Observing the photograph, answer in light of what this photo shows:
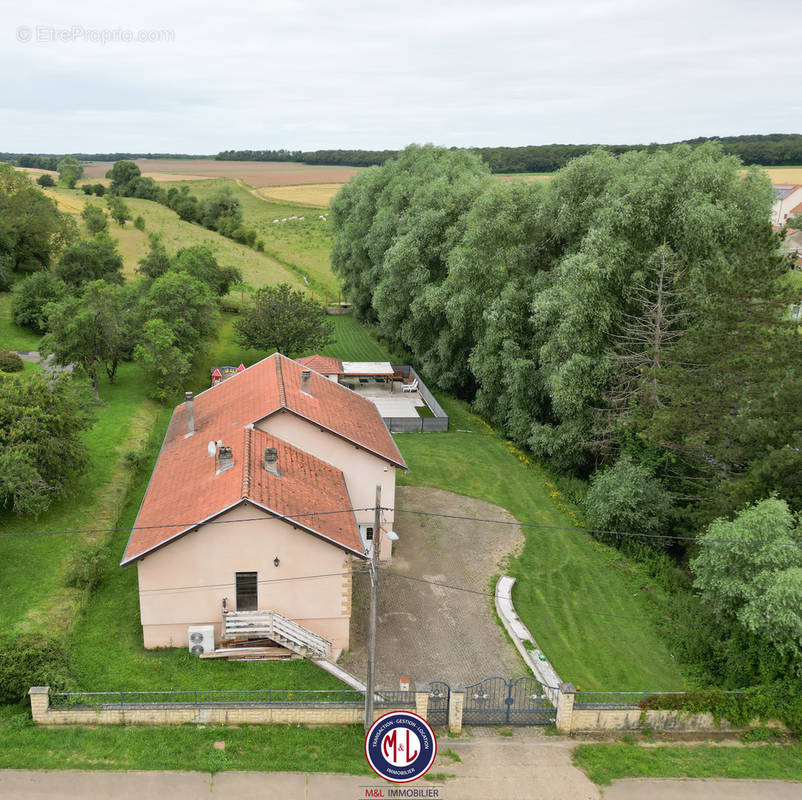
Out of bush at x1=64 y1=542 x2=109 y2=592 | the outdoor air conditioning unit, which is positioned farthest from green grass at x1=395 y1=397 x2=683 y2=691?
bush at x1=64 y1=542 x2=109 y2=592

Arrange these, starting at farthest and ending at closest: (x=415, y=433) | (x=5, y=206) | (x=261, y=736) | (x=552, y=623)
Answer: (x=5, y=206), (x=415, y=433), (x=552, y=623), (x=261, y=736)

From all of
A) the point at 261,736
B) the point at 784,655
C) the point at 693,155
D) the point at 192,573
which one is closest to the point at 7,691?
the point at 192,573

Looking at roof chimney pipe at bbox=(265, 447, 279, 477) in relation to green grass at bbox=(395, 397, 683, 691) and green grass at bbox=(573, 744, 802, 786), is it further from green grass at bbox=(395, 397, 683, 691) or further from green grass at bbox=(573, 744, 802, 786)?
green grass at bbox=(573, 744, 802, 786)

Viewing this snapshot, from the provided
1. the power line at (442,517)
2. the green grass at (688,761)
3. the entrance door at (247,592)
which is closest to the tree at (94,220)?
the power line at (442,517)

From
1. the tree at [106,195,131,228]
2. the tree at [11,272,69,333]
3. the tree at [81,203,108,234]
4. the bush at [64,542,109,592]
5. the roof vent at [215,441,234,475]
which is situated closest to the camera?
the roof vent at [215,441,234,475]

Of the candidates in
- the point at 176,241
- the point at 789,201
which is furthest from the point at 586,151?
the point at 176,241

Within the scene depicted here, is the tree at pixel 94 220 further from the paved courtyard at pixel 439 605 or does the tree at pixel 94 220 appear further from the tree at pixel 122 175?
the paved courtyard at pixel 439 605

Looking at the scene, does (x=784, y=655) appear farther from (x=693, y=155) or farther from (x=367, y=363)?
(x=367, y=363)
